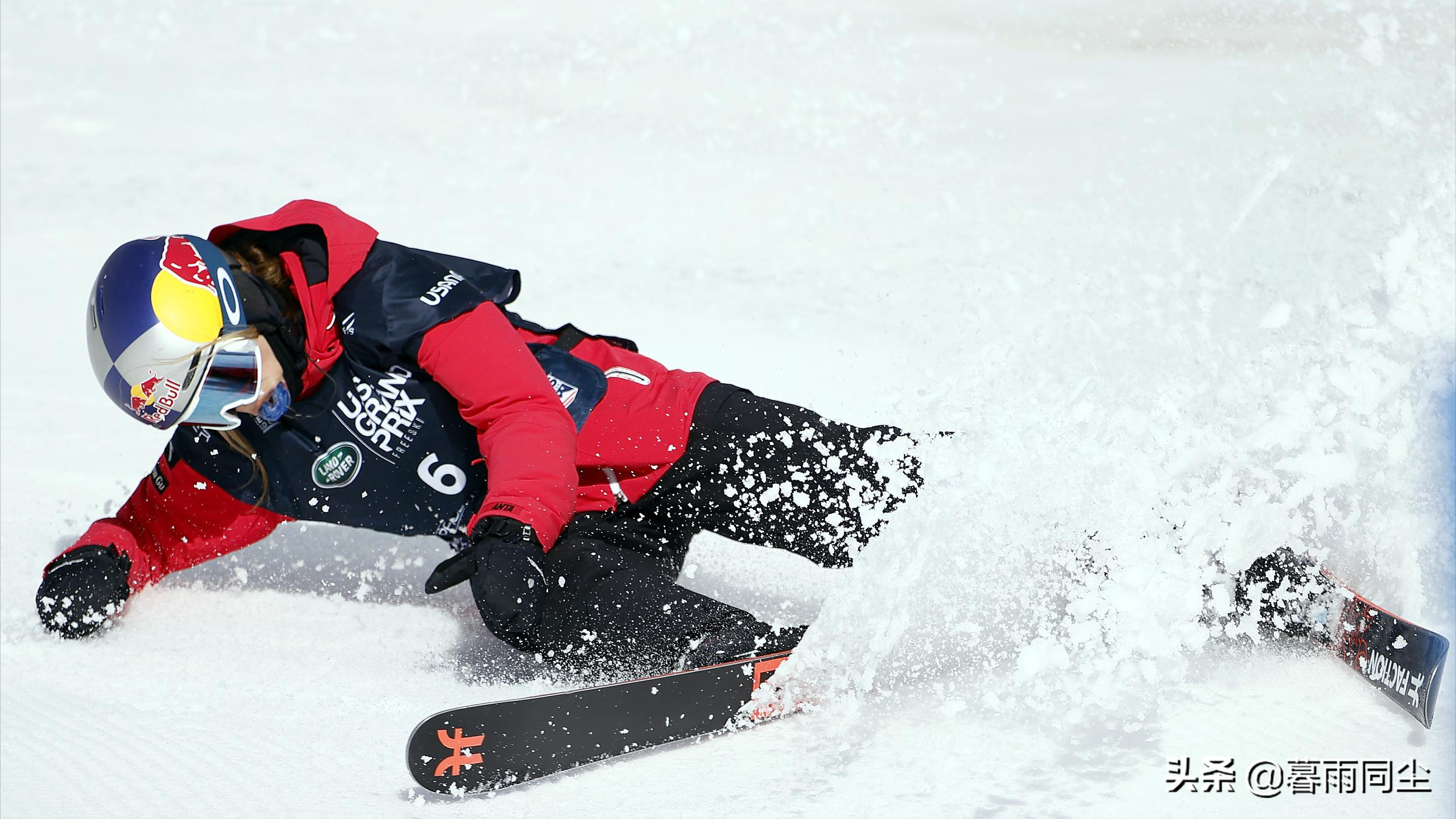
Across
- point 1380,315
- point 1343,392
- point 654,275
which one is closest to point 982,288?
point 654,275

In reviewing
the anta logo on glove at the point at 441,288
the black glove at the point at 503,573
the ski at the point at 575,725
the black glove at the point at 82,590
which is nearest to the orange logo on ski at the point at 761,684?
the ski at the point at 575,725

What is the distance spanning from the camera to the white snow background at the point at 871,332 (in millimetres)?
2412

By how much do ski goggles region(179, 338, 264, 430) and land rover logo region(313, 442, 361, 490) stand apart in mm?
279

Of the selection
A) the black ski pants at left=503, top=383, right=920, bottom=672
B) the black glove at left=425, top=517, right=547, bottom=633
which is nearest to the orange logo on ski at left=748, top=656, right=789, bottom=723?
the black ski pants at left=503, top=383, right=920, bottom=672

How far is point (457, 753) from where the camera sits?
7.42 feet

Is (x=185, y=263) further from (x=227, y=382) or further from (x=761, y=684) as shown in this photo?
(x=761, y=684)

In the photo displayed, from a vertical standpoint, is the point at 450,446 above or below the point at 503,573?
above

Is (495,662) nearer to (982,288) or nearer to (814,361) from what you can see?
(814,361)

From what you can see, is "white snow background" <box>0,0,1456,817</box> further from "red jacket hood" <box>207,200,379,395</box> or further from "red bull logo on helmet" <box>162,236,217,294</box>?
"red bull logo on helmet" <box>162,236,217,294</box>

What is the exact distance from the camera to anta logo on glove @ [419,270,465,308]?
264 centimetres

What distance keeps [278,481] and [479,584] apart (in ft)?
2.73

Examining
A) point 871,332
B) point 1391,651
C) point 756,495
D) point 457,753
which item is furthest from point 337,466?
point 871,332

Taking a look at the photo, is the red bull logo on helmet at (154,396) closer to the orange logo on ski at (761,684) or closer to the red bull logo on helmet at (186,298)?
the red bull logo on helmet at (186,298)

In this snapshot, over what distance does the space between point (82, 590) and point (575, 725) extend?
4.66 ft
